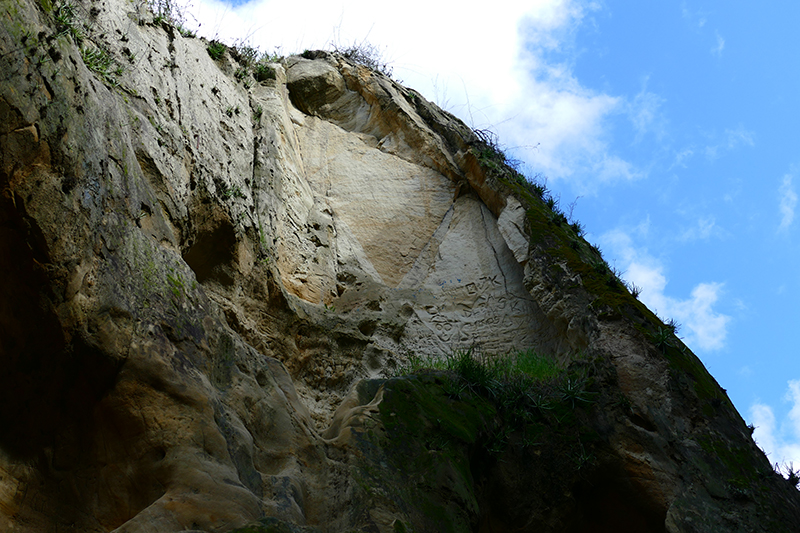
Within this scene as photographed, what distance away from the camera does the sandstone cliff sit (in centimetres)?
387

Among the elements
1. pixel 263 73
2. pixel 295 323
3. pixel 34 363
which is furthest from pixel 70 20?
pixel 263 73

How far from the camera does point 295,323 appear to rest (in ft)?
23.1

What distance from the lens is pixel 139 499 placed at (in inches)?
150

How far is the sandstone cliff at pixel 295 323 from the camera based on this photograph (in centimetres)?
387

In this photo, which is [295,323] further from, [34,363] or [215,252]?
[34,363]

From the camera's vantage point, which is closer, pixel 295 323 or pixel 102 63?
pixel 102 63

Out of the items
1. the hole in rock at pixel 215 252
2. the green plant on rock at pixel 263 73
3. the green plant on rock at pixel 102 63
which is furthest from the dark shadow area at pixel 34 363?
the green plant on rock at pixel 263 73

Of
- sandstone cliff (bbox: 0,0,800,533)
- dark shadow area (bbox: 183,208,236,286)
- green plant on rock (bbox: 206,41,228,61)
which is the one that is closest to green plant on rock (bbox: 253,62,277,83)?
sandstone cliff (bbox: 0,0,800,533)

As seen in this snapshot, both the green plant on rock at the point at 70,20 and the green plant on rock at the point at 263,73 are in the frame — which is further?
the green plant on rock at the point at 263,73

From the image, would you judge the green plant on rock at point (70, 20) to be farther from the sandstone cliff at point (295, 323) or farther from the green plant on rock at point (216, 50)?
the green plant on rock at point (216, 50)

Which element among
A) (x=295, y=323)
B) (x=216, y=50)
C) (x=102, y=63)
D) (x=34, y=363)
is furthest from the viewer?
(x=216, y=50)

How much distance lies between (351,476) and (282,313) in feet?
8.34

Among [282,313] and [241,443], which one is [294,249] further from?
[241,443]

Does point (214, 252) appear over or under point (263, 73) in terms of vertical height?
under
